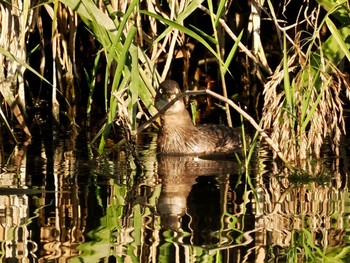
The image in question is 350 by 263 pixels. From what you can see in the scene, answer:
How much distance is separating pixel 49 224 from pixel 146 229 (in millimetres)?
432

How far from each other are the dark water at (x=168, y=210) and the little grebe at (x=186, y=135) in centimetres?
44

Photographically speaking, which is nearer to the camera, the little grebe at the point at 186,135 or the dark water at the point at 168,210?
the dark water at the point at 168,210

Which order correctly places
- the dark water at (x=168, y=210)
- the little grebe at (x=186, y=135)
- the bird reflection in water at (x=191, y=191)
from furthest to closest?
the little grebe at (x=186, y=135), the bird reflection in water at (x=191, y=191), the dark water at (x=168, y=210)

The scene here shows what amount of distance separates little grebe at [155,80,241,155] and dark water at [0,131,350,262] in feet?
1.43

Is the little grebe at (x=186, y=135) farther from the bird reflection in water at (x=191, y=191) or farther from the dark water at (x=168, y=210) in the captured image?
the dark water at (x=168, y=210)

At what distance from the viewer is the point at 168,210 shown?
→ 16.7 feet

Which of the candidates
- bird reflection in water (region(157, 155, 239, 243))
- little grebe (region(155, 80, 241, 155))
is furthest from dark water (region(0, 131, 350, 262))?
little grebe (region(155, 80, 241, 155))

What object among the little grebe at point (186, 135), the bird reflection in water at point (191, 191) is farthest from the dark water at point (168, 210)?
the little grebe at point (186, 135)

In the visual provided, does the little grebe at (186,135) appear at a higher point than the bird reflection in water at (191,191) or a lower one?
higher

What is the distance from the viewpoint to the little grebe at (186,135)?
7.28m

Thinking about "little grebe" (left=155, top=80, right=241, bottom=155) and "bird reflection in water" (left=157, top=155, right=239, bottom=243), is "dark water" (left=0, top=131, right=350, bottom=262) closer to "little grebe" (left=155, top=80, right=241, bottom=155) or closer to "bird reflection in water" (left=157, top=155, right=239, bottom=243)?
"bird reflection in water" (left=157, top=155, right=239, bottom=243)

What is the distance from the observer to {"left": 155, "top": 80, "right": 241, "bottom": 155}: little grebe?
23.9ft

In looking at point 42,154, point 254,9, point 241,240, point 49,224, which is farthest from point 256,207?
point 254,9

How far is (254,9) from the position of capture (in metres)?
7.55
